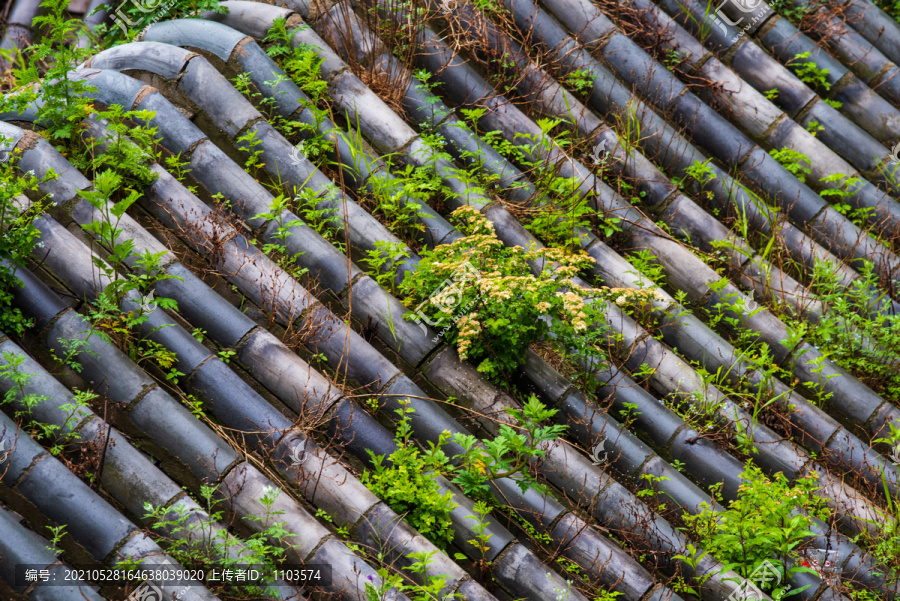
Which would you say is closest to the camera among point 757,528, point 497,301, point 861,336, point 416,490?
point 416,490

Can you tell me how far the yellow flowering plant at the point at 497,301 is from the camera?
444 centimetres

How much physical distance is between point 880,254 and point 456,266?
11.4 feet

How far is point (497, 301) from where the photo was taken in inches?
174

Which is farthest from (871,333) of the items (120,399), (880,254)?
(120,399)

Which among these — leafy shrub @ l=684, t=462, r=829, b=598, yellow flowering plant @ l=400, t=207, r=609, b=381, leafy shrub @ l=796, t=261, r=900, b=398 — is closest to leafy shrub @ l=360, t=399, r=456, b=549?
yellow flowering plant @ l=400, t=207, r=609, b=381

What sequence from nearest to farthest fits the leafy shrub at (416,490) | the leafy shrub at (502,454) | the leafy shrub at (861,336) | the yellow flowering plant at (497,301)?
1. the leafy shrub at (416,490)
2. the leafy shrub at (502,454)
3. the yellow flowering plant at (497,301)
4. the leafy shrub at (861,336)

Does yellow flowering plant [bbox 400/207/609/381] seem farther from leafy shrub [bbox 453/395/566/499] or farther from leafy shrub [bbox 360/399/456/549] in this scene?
leafy shrub [bbox 360/399/456/549]

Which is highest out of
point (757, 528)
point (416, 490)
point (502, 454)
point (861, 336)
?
point (861, 336)

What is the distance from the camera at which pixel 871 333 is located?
521cm

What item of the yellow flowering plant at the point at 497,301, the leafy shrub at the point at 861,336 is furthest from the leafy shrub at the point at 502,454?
the leafy shrub at the point at 861,336

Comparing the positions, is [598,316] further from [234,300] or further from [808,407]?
[234,300]

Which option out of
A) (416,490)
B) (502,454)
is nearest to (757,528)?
(502,454)

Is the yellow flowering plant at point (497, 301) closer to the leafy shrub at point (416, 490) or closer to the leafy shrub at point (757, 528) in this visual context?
the leafy shrub at point (416, 490)

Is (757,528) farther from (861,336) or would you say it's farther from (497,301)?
(497,301)
